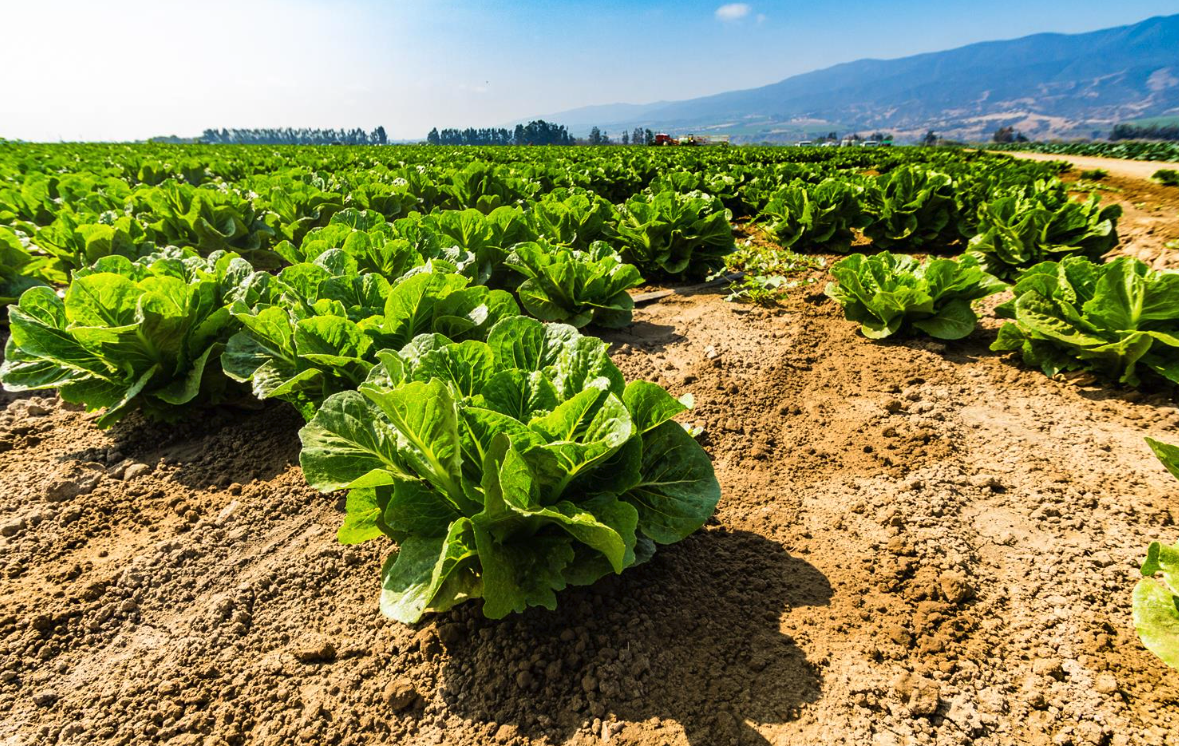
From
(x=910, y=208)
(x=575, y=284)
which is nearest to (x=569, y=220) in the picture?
(x=575, y=284)

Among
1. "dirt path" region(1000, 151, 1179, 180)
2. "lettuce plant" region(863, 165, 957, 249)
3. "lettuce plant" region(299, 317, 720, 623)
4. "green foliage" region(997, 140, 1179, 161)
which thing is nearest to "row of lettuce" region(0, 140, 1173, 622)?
"lettuce plant" region(299, 317, 720, 623)

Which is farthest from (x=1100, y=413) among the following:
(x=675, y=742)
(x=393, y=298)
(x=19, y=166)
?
(x=19, y=166)

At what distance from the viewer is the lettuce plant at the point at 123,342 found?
326 centimetres

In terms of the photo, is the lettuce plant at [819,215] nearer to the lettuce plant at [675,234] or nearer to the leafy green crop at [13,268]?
the lettuce plant at [675,234]

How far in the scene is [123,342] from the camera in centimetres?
331

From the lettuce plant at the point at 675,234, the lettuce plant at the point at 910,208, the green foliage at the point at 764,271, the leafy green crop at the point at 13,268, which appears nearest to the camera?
the leafy green crop at the point at 13,268

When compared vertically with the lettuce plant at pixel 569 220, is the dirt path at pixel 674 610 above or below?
below

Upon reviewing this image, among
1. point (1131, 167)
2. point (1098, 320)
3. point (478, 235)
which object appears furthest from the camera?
point (1131, 167)

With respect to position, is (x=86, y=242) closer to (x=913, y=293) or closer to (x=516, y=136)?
(x=913, y=293)

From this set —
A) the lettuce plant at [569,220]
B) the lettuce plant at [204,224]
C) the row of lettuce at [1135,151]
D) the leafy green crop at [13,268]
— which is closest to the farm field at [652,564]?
the leafy green crop at [13,268]

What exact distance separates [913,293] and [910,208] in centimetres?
447

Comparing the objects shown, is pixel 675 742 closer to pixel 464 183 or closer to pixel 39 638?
pixel 39 638

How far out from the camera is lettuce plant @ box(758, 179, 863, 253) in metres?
8.48

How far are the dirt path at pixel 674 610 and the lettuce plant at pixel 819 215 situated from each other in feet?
18.0
